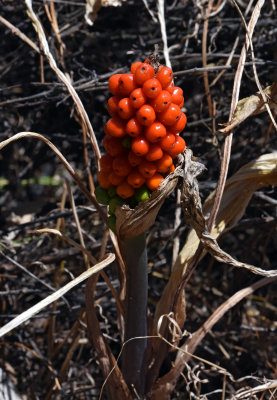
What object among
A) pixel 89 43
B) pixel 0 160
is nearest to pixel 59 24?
pixel 89 43

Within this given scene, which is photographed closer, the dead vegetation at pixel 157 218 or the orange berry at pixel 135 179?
the orange berry at pixel 135 179

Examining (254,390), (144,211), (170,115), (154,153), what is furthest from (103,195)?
(254,390)

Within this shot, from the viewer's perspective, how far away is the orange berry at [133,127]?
5.00ft

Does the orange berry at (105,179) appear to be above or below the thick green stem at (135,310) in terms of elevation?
above

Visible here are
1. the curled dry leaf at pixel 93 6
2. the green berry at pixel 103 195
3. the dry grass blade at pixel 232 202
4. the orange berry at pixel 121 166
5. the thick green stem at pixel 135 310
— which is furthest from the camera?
the curled dry leaf at pixel 93 6

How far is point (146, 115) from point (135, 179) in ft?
0.72

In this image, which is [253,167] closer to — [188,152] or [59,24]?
[188,152]

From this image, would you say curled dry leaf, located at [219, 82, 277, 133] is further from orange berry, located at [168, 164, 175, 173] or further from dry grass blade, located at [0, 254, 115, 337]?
dry grass blade, located at [0, 254, 115, 337]

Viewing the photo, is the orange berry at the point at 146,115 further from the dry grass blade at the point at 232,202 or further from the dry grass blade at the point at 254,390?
the dry grass blade at the point at 254,390

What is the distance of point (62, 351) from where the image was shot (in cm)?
296

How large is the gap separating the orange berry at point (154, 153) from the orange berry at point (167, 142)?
16mm

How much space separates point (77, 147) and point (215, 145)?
1012 mm

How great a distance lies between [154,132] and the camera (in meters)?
1.52

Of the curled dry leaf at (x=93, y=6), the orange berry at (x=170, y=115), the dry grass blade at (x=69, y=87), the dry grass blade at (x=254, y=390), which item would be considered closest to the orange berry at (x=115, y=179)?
the orange berry at (x=170, y=115)
